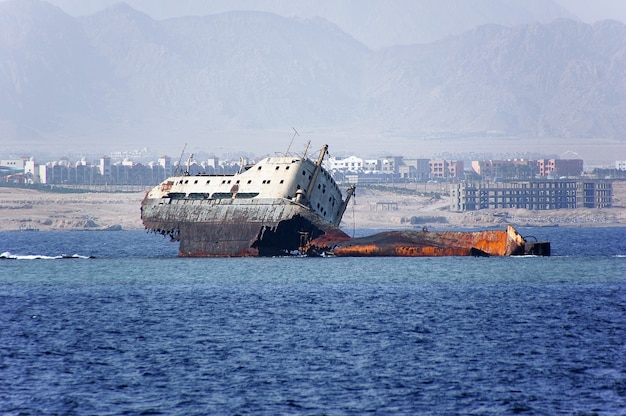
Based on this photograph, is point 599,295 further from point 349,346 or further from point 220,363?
point 220,363

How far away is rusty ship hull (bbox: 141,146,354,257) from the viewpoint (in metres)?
88.8

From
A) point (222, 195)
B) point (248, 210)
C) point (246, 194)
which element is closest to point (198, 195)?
point (222, 195)

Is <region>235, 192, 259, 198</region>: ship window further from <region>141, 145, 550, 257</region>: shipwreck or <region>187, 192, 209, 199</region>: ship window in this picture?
<region>187, 192, 209, 199</region>: ship window

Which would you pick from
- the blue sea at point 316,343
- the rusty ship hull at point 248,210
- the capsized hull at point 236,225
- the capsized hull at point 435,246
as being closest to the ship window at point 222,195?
the rusty ship hull at point 248,210

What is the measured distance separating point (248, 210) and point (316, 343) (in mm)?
42804

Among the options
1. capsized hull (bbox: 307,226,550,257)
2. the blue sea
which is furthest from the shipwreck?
the blue sea

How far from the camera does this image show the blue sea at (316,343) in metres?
36.8

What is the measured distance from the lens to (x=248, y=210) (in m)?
89.4

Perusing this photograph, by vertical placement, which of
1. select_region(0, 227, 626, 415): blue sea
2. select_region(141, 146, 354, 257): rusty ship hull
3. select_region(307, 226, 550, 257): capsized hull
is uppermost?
select_region(141, 146, 354, 257): rusty ship hull

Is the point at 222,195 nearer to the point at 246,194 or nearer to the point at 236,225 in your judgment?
the point at 246,194

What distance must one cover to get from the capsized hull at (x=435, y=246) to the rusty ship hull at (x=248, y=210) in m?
1.46

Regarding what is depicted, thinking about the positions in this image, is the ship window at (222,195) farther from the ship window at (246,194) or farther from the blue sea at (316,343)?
the blue sea at (316,343)

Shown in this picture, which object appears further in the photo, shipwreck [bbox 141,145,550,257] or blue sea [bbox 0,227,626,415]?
shipwreck [bbox 141,145,550,257]

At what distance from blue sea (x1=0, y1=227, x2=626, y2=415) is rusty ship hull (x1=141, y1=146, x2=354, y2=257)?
28.0ft
